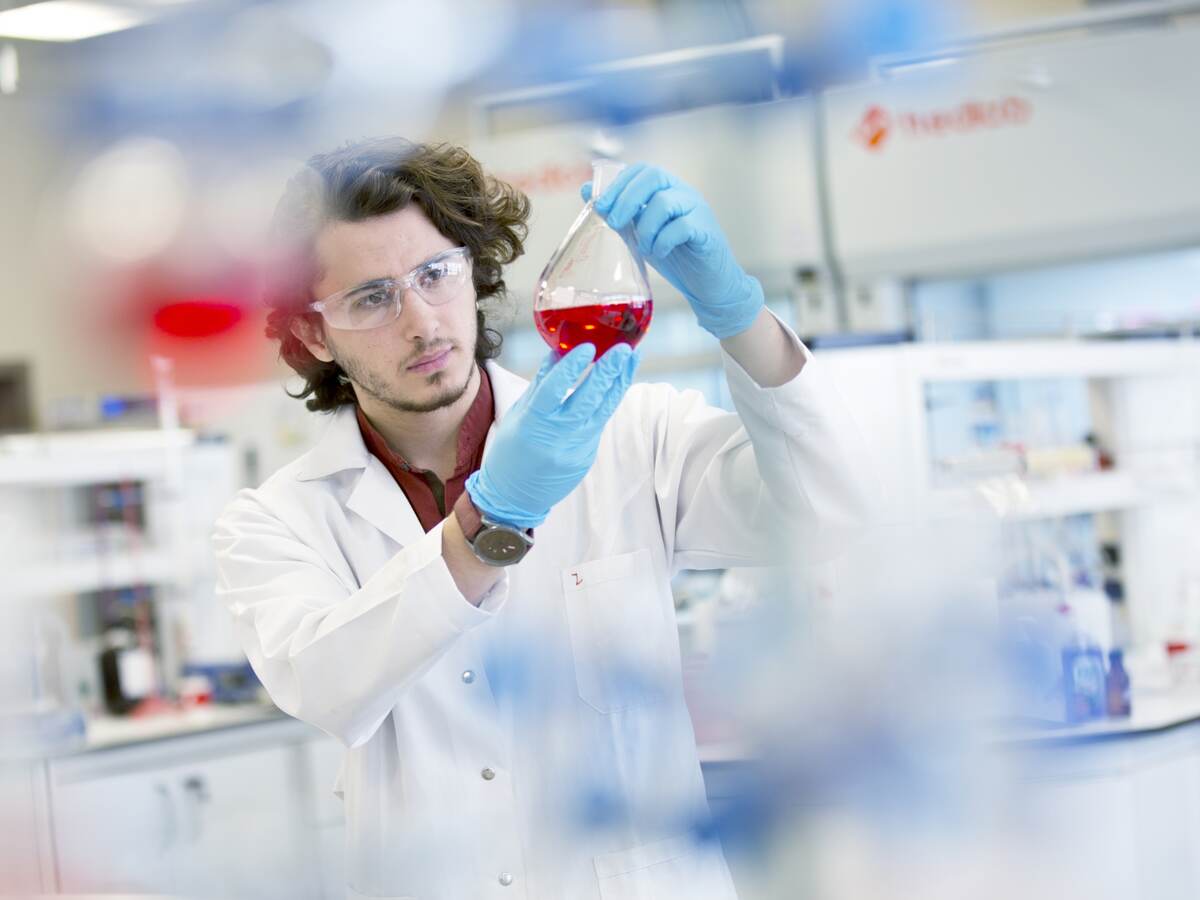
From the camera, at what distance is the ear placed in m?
0.75

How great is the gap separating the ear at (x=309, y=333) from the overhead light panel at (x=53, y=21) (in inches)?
7.6

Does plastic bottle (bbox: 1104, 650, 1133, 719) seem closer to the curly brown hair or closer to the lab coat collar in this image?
the lab coat collar

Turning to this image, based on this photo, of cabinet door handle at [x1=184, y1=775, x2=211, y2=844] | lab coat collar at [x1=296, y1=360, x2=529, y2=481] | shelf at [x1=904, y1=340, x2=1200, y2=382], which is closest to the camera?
cabinet door handle at [x1=184, y1=775, x2=211, y2=844]

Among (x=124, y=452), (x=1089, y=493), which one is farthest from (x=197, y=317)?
(x=124, y=452)

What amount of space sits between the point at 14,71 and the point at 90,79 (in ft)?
0.19

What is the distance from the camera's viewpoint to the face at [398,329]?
74 centimetres

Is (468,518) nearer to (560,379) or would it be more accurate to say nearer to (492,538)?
(492,538)

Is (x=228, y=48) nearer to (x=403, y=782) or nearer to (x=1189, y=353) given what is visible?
(x=403, y=782)

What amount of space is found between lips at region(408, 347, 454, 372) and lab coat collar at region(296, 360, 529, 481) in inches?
10.2

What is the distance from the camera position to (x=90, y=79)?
0.69m

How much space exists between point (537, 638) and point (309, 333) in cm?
25

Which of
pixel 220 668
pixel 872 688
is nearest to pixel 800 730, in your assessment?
pixel 872 688

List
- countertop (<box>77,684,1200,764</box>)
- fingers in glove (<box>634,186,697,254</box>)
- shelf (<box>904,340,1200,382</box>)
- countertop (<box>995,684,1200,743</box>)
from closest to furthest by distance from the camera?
fingers in glove (<box>634,186,697,254</box>)
countertop (<box>995,684,1200,743</box>)
countertop (<box>77,684,1200,764</box>)
shelf (<box>904,340,1200,382</box>)

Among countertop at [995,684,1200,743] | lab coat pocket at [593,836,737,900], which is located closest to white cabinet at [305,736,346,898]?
lab coat pocket at [593,836,737,900]
